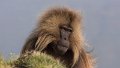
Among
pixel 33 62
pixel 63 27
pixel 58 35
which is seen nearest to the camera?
pixel 33 62

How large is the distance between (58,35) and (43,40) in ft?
1.69

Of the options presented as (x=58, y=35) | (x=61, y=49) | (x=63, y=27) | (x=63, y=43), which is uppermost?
(x=63, y=27)

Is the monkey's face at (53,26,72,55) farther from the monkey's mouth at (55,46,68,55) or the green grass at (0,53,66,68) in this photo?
the green grass at (0,53,66,68)

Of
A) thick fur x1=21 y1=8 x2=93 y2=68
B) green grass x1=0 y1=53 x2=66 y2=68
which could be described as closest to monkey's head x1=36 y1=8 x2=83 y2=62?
thick fur x1=21 y1=8 x2=93 y2=68

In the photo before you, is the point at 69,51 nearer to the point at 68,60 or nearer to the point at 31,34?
the point at 68,60

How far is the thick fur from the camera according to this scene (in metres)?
11.1

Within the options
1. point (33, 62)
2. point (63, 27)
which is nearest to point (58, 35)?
point (63, 27)

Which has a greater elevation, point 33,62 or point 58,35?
point 33,62

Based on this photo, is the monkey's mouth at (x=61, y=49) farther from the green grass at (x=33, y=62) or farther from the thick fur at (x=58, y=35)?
the green grass at (x=33, y=62)

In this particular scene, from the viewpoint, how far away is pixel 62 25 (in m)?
11.5

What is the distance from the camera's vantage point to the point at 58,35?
11.3 meters

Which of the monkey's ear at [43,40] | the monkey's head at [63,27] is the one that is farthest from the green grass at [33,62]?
the monkey's head at [63,27]

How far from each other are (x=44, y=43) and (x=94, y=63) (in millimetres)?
1779

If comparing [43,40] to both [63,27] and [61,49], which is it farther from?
[63,27]
